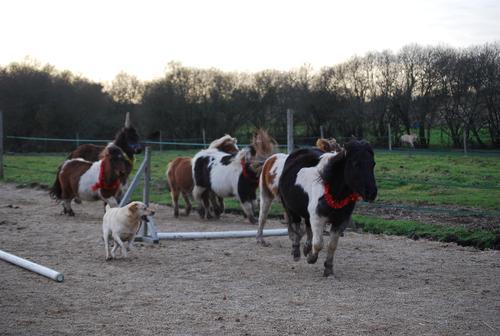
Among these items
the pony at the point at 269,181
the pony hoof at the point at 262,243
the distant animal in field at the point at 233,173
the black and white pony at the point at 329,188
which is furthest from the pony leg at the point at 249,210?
the black and white pony at the point at 329,188

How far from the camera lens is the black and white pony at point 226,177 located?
11.6 meters

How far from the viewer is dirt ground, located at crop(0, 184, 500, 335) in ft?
17.0

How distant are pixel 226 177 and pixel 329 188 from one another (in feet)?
16.1

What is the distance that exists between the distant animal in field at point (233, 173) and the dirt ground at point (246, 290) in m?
1.69

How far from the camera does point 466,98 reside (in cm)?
2827

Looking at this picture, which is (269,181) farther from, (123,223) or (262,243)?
(123,223)

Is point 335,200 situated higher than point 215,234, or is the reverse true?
point 335,200

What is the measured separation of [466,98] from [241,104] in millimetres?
13600

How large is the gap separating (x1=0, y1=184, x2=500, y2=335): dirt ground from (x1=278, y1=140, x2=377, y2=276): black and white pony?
1.75 ft

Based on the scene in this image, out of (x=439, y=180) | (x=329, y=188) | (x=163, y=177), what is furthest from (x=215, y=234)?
(x=163, y=177)

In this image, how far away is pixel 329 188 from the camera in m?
7.16

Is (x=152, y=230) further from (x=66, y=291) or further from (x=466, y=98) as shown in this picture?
(x=466, y=98)

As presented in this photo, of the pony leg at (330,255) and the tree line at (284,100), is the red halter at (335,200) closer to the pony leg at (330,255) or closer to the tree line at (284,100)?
the pony leg at (330,255)

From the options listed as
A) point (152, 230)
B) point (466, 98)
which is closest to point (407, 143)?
point (466, 98)
